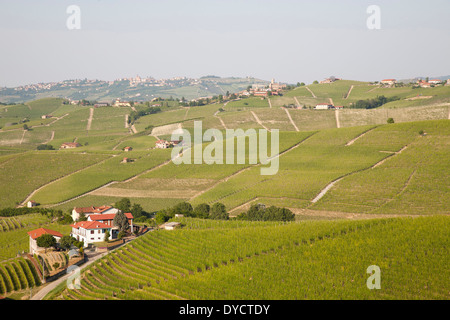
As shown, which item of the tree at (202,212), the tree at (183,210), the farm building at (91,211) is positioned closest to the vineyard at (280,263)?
the tree at (202,212)

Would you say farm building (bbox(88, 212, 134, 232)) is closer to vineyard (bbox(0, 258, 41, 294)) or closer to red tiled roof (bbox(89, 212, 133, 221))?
red tiled roof (bbox(89, 212, 133, 221))

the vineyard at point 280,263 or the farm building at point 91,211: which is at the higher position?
the vineyard at point 280,263

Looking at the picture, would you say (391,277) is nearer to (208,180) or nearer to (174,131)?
(208,180)

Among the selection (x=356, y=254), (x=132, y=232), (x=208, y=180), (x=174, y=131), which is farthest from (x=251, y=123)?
(x=356, y=254)

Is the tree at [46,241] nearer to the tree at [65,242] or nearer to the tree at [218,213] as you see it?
the tree at [65,242]

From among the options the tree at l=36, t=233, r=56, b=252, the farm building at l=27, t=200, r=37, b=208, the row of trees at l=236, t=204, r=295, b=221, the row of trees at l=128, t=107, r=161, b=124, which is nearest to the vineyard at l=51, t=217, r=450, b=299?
the tree at l=36, t=233, r=56, b=252

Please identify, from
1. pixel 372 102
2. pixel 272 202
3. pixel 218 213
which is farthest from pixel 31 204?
pixel 372 102
